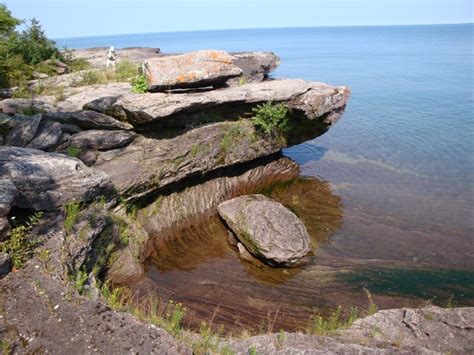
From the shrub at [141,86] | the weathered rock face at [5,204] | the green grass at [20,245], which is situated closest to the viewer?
the weathered rock face at [5,204]

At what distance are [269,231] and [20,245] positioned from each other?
8.57 m

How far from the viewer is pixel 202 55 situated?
17.0 metres

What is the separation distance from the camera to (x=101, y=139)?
1480 centimetres

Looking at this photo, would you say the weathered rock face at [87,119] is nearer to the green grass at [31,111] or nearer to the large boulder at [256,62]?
the green grass at [31,111]

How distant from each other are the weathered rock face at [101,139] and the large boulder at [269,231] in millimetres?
5311

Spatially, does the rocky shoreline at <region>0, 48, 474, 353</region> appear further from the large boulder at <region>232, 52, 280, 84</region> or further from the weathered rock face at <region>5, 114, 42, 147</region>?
the large boulder at <region>232, 52, 280, 84</region>

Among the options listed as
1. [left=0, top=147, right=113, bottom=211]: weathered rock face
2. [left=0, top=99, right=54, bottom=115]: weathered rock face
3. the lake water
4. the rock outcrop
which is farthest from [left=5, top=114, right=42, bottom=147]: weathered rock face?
the rock outcrop

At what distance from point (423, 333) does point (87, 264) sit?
30.5ft

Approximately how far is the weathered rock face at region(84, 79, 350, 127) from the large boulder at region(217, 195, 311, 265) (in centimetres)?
466

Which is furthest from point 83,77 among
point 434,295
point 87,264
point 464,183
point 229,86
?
point 464,183

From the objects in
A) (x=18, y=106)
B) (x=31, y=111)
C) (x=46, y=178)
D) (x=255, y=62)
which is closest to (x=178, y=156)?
(x=31, y=111)

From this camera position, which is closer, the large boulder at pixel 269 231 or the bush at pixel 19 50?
the large boulder at pixel 269 231

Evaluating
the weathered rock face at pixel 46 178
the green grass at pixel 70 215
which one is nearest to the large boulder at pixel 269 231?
the weathered rock face at pixel 46 178

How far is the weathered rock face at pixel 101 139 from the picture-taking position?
14.5 metres
